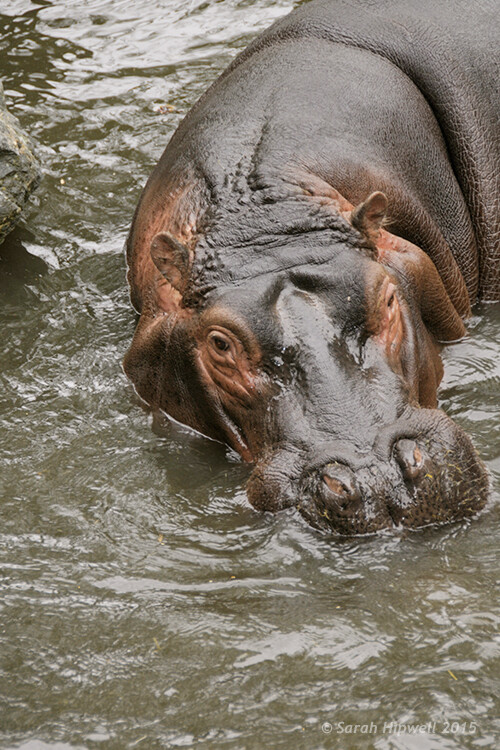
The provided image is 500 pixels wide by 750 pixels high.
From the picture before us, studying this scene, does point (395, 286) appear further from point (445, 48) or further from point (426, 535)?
point (445, 48)

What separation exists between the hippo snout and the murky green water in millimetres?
100

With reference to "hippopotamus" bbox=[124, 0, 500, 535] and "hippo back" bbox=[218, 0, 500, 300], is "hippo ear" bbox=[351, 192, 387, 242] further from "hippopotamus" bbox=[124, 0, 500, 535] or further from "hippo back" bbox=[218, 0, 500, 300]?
"hippo back" bbox=[218, 0, 500, 300]

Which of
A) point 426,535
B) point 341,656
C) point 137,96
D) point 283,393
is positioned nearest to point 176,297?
point 283,393

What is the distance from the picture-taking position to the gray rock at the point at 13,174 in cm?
727

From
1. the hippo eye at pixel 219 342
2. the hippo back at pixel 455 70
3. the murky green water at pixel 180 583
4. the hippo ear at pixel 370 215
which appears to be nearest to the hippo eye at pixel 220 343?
the hippo eye at pixel 219 342

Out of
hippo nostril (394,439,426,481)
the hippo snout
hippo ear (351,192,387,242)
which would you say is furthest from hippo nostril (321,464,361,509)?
hippo ear (351,192,387,242)

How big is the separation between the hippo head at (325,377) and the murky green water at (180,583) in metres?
0.18

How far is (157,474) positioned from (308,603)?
1409mm

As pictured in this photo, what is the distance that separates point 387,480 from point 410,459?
0.43 feet

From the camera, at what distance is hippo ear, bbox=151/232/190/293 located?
5609 mm

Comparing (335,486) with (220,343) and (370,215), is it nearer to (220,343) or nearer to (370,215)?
(220,343)

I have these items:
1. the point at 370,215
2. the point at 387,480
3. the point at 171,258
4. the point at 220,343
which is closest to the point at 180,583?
the point at 387,480

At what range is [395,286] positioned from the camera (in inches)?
219

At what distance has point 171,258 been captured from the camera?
18.6 ft
